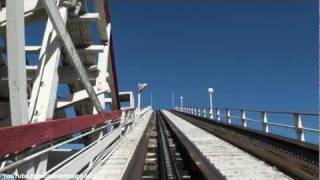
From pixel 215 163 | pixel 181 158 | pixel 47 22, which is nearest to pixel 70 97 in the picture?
pixel 181 158

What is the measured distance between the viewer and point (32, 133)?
6.19m

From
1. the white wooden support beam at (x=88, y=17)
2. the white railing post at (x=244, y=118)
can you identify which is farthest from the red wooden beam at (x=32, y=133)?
the white railing post at (x=244, y=118)

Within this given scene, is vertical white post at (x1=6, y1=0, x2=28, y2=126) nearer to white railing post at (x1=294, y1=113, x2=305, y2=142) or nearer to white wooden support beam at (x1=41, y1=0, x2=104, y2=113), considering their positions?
white wooden support beam at (x1=41, y1=0, x2=104, y2=113)

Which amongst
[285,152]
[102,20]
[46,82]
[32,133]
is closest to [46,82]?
[46,82]

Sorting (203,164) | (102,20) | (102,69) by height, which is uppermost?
(102,20)

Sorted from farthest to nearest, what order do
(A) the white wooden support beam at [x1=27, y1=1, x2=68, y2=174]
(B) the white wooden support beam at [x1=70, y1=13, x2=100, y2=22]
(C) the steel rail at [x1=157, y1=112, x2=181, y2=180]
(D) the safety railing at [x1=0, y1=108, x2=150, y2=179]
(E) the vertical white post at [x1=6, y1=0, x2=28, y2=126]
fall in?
(B) the white wooden support beam at [x1=70, y1=13, x2=100, y2=22] → (C) the steel rail at [x1=157, y1=112, x2=181, y2=180] → (A) the white wooden support beam at [x1=27, y1=1, x2=68, y2=174] → (E) the vertical white post at [x1=6, y1=0, x2=28, y2=126] → (D) the safety railing at [x1=0, y1=108, x2=150, y2=179]

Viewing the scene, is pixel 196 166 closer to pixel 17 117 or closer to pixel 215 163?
pixel 215 163

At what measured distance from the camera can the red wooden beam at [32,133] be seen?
5180mm

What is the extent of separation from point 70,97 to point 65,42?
5801mm

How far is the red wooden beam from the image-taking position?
5180 millimetres

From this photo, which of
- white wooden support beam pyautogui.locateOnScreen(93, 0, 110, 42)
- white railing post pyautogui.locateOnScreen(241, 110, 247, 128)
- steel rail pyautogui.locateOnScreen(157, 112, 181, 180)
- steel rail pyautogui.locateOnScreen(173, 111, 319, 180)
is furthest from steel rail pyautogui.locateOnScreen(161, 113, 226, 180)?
white railing post pyautogui.locateOnScreen(241, 110, 247, 128)

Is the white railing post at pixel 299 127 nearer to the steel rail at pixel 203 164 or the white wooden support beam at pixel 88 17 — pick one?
the steel rail at pixel 203 164

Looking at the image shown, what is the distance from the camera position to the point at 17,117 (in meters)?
7.52

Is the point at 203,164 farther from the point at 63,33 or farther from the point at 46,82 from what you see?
the point at 63,33
